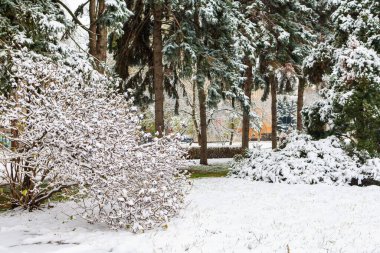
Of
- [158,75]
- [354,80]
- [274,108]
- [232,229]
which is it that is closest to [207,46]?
[158,75]

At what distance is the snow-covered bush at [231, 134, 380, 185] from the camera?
35.7 feet

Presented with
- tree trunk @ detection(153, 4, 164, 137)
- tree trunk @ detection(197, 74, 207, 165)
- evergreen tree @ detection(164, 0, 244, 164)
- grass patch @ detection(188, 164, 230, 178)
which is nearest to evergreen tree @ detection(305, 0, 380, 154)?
evergreen tree @ detection(164, 0, 244, 164)

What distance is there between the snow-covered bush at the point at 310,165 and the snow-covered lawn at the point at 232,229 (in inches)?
75.3

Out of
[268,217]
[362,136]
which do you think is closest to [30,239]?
[268,217]

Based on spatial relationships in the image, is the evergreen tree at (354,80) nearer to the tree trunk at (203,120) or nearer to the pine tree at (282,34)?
the pine tree at (282,34)

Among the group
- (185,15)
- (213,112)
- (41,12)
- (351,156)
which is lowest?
(351,156)

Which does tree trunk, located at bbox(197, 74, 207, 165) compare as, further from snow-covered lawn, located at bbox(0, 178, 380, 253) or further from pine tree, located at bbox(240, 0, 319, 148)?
snow-covered lawn, located at bbox(0, 178, 380, 253)

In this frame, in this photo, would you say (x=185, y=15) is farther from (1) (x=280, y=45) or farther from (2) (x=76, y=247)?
(2) (x=76, y=247)

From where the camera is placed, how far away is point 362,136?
11.3m

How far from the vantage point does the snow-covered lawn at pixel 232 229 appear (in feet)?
17.6

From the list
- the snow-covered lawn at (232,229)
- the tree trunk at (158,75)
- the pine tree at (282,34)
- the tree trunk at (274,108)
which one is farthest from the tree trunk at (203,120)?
the snow-covered lawn at (232,229)

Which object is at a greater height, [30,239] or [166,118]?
[166,118]

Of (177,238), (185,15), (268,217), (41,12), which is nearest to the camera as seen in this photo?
(177,238)

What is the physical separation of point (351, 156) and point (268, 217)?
A: 582 cm
